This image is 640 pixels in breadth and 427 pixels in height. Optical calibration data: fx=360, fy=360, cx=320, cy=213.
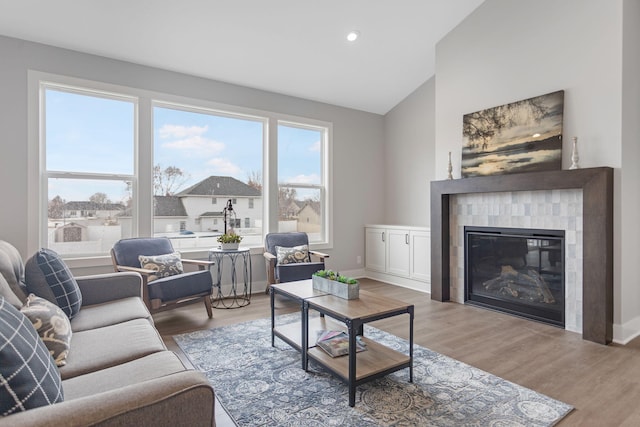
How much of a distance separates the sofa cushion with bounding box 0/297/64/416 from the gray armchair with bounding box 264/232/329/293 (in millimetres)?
3057

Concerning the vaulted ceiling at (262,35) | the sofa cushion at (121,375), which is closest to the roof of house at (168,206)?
the vaulted ceiling at (262,35)

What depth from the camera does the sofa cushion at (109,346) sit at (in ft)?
5.21

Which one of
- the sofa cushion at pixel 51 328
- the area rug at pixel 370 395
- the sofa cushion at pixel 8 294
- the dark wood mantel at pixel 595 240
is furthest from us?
the dark wood mantel at pixel 595 240

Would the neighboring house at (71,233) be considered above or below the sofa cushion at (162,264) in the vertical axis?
above

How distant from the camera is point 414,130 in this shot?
5.49 m

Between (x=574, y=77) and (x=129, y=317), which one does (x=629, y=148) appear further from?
(x=129, y=317)

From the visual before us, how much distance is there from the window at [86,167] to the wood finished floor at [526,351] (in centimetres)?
117

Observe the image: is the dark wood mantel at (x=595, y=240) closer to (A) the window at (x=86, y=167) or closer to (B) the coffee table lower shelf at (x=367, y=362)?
(B) the coffee table lower shelf at (x=367, y=362)

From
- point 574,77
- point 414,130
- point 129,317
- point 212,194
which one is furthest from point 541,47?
point 129,317

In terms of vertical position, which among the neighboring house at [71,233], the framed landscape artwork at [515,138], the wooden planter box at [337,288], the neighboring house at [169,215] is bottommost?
the wooden planter box at [337,288]

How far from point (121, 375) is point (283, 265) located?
2.87 m

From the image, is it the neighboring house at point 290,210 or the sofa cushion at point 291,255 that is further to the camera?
the neighboring house at point 290,210

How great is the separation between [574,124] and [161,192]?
4319 mm

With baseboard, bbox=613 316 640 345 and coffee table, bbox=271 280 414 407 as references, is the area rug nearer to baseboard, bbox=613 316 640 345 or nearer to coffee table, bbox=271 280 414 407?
coffee table, bbox=271 280 414 407
